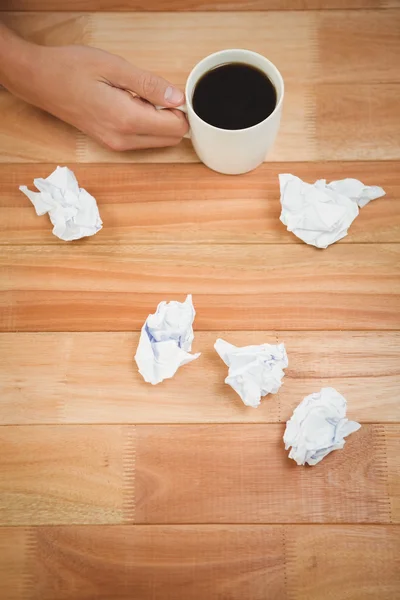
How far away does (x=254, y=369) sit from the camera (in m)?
0.84

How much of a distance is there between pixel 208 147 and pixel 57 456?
0.49m

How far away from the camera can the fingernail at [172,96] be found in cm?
83

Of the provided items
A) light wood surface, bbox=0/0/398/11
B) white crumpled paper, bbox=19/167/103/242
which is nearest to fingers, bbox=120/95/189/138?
white crumpled paper, bbox=19/167/103/242

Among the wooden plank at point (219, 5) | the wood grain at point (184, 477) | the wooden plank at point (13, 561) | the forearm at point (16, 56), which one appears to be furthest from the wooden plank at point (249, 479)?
the wooden plank at point (219, 5)

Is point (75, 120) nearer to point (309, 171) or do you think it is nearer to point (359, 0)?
point (309, 171)

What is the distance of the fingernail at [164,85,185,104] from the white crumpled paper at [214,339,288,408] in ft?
1.14

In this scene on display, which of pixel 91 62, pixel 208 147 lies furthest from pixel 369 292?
pixel 91 62

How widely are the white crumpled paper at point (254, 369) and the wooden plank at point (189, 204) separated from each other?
175 mm

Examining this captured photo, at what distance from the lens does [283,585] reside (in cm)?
80

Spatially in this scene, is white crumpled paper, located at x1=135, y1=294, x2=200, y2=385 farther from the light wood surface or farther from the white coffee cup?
the light wood surface

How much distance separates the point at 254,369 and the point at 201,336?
10 centimetres

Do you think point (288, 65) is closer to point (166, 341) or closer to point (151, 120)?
point (151, 120)

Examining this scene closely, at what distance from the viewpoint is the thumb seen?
833mm

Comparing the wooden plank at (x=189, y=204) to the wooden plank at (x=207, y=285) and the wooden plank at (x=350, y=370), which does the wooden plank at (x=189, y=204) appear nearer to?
the wooden plank at (x=207, y=285)
